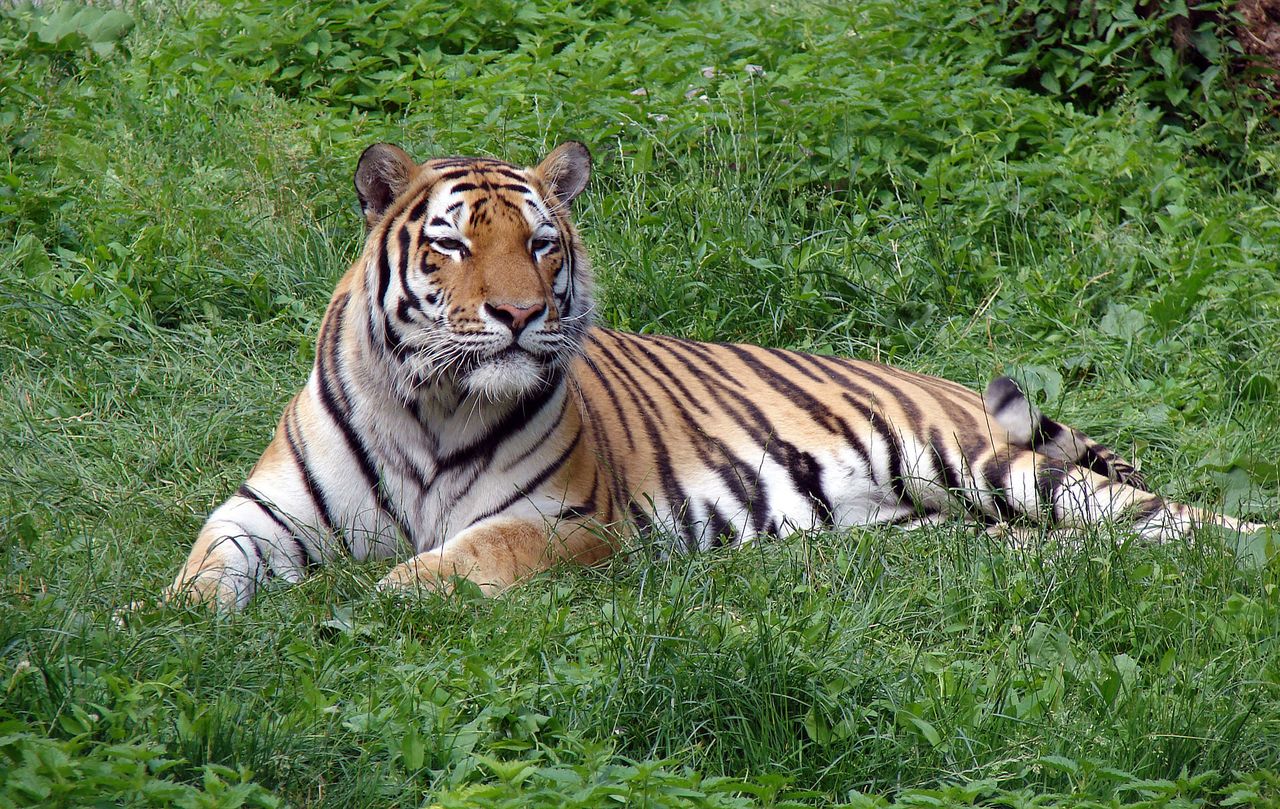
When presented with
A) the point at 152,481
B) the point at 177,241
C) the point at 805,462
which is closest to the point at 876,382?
the point at 805,462

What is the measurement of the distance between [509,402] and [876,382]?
1348mm

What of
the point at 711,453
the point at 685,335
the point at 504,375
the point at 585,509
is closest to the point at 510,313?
the point at 504,375

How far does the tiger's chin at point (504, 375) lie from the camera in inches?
137

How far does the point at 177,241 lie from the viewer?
5.23 m

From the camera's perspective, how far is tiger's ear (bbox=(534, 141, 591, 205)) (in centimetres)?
384

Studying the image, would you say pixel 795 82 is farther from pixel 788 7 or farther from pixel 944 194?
pixel 788 7

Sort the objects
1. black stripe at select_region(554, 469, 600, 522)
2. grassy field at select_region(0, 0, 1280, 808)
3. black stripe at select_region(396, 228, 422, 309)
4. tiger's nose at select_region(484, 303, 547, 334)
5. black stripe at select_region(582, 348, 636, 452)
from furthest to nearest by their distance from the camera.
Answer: black stripe at select_region(582, 348, 636, 452)
black stripe at select_region(554, 469, 600, 522)
black stripe at select_region(396, 228, 422, 309)
tiger's nose at select_region(484, 303, 547, 334)
grassy field at select_region(0, 0, 1280, 808)

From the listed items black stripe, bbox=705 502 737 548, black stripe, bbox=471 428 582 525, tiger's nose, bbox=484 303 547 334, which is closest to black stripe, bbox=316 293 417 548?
black stripe, bbox=471 428 582 525

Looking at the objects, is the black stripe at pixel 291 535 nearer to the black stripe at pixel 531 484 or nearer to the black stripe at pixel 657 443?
the black stripe at pixel 531 484

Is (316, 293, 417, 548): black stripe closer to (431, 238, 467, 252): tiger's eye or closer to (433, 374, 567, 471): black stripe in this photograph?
(433, 374, 567, 471): black stripe

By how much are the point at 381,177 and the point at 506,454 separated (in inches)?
31.6

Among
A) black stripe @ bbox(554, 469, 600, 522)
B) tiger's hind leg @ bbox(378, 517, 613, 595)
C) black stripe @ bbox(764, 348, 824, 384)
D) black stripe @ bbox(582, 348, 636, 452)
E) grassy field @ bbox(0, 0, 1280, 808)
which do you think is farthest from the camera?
black stripe @ bbox(764, 348, 824, 384)

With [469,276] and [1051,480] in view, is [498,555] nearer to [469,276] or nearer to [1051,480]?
[469,276]

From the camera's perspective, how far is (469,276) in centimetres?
350
